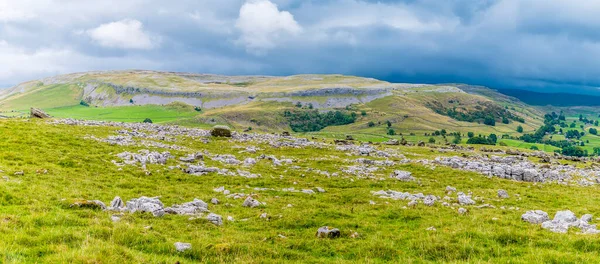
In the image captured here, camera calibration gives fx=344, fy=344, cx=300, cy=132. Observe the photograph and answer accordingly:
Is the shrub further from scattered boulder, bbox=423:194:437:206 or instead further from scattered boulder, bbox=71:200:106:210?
scattered boulder, bbox=71:200:106:210

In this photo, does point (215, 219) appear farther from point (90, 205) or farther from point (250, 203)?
point (90, 205)

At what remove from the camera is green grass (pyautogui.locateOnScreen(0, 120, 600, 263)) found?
34.7ft

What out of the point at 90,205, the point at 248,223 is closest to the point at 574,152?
the point at 248,223

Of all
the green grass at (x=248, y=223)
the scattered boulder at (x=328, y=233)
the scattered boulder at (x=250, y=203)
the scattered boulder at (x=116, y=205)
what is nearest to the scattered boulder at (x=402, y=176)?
the green grass at (x=248, y=223)

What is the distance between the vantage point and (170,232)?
1283 centimetres

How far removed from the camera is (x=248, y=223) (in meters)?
15.6

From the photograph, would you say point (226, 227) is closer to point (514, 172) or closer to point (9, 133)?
point (9, 133)

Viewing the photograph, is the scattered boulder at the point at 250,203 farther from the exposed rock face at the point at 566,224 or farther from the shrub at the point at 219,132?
the shrub at the point at 219,132

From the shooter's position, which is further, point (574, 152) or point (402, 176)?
point (574, 152)

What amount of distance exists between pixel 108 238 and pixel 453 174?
33.4m

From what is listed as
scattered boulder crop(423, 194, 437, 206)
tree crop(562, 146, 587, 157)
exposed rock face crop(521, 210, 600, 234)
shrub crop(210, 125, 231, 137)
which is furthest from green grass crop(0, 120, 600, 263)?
tree crop(562, 146, 587, 157)

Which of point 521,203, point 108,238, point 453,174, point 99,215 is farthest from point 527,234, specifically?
point 453,174

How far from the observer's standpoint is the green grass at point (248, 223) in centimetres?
1056

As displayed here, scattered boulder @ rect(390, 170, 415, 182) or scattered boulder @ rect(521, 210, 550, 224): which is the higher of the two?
scattered boulder @ rect(521, 210, 550, 224)
